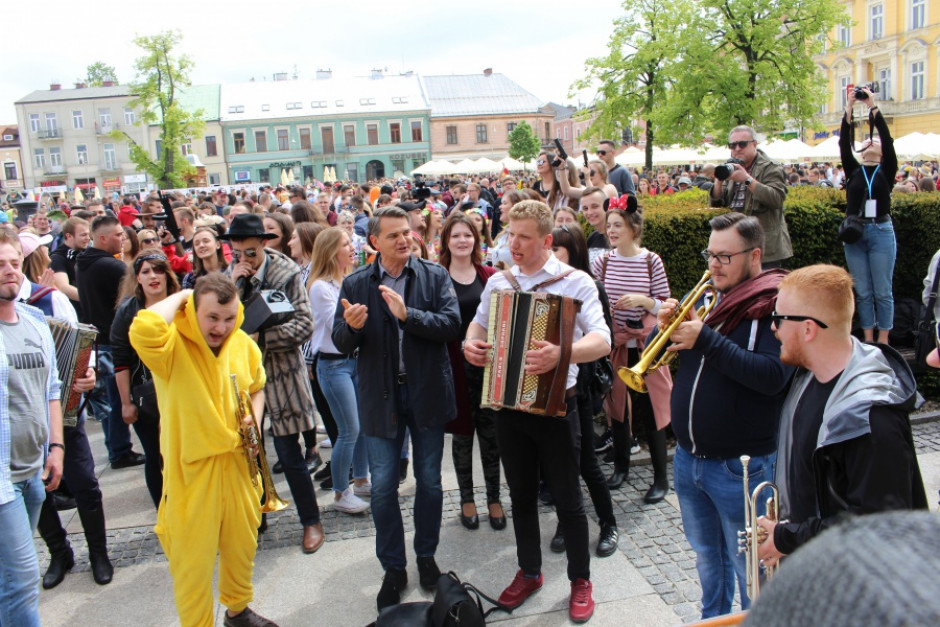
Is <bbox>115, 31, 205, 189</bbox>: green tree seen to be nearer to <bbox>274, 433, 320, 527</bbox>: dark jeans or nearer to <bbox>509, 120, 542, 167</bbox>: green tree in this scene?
<bbox>509, 120, 542, 167</bbox>: green tree

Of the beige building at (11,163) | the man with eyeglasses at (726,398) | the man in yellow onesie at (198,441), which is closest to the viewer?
the man with eyeglasses at (726,398)

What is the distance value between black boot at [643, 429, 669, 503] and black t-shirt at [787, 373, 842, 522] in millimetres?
2661

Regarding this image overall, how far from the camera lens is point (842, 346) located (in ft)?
7.70

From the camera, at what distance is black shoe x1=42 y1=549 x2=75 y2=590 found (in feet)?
14.3

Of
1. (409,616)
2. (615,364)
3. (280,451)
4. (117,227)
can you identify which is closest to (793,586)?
(409,616)

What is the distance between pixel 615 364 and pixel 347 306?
93.0 inches

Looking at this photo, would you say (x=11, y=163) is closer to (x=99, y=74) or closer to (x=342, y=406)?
(x=99, y=74)

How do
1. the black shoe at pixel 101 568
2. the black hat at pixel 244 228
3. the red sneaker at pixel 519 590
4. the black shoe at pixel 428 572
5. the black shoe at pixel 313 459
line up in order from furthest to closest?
the black shoe at pixel 313 459 → the black hat at pixel 244 228 → the black shoe at pixel 101 568 → the black shoe at pixel 428 572 → the red sneaker at pixel 519 590

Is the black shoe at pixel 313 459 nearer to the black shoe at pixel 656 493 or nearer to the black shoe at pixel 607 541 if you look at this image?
the black shoe at pixel 607 541

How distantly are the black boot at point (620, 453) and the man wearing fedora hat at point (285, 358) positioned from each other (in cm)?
222

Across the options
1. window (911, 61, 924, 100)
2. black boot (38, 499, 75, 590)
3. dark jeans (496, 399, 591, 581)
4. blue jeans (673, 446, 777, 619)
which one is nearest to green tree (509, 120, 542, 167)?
window (911, 61, 924, 100)

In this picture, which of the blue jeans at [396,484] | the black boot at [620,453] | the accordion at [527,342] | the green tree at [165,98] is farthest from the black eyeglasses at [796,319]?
the green tree at [165,98]

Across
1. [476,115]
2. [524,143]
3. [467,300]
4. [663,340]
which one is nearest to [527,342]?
[663,340]

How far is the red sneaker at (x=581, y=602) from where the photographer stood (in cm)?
371
